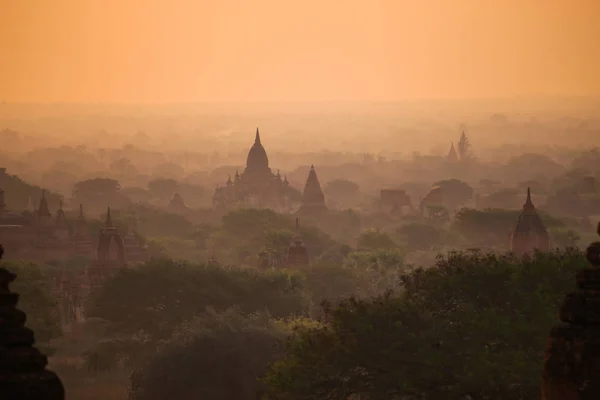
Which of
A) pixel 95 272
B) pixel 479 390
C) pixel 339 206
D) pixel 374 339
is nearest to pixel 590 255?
pixel 479 390

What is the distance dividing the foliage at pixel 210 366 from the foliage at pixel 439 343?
8330 millimetres

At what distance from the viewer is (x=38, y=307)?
6306 centimetres

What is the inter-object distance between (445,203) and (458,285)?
140 m

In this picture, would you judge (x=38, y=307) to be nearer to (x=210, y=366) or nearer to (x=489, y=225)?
(x=210, y=366)

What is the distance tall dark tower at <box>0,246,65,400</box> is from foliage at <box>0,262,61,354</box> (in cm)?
4057

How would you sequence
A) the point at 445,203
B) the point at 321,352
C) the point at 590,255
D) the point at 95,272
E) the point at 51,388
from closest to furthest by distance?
the point at 51,388
the point at 590,255
the point at 321,352
the point at 95,272
the point at 445,203

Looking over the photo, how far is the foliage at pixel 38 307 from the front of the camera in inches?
2361

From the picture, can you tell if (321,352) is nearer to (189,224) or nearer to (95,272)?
(95,272)

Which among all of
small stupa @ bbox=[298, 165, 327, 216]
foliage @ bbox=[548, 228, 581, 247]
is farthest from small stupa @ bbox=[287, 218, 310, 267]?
small stupa @ bbox=[298, 165, 327, 216]

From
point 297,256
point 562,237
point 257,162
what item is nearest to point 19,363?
point 297,256

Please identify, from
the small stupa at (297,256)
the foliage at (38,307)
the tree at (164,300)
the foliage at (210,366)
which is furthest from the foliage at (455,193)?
the foliage at (210,366)

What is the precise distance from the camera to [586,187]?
184 m

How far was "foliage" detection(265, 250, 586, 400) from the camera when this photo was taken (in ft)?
114

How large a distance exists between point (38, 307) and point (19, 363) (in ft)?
155
